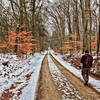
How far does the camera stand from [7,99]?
4.35 meters

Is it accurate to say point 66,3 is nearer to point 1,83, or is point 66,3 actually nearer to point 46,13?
point 46,13

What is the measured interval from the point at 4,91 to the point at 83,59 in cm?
452

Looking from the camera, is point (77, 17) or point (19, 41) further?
point (77, 17)

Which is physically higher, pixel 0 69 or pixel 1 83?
pixel 0 69

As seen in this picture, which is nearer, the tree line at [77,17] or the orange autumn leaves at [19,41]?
the tree line at [77,17]

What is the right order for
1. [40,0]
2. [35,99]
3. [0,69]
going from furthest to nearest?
[40,0]
[0,69]
[35,99]

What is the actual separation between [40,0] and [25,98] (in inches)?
711

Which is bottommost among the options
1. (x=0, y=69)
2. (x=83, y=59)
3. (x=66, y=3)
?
(x=0, y=69)

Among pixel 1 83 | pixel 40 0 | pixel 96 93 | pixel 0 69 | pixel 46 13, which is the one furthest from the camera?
pixel 46 13

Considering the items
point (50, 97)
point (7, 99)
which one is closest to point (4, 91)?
point (7, 99)

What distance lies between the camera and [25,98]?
14.3 feet

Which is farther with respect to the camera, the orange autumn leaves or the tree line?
the orange autumn leaves

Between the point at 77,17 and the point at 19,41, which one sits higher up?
the point at 77,17

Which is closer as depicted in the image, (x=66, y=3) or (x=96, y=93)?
(x=96, y=93)
